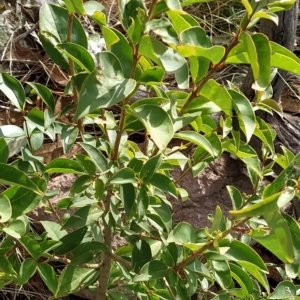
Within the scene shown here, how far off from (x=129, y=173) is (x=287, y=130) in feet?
3.99

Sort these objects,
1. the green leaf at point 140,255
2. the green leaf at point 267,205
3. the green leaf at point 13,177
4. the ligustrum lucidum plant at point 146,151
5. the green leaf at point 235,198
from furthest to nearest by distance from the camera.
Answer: the green leaf at point 235,198, the green leaf at point 140,255, the green leaf at point 13,177, the ligustrum lucidum plant at point 146,151, the green leaf at point 267,205

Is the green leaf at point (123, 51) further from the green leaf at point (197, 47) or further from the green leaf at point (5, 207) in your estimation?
the green leaf at point (5, 207)

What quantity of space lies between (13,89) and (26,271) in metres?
0.35

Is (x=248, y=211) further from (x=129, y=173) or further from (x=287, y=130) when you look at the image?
(x=287, y=130)

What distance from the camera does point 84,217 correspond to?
1.08m

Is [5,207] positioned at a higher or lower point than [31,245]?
higher

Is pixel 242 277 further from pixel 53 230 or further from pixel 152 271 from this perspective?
pixel 53 230

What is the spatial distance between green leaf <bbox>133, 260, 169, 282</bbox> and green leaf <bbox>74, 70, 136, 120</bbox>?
0.37 meters

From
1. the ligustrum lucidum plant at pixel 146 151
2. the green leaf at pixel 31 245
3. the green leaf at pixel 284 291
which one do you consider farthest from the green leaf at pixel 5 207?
the green leaf at pixel 284 291

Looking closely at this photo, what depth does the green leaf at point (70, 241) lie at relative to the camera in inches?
44.3

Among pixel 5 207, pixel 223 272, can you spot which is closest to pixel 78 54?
pixel 5 207

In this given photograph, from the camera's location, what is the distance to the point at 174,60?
80 cm

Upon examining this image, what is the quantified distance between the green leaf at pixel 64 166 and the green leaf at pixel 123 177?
5.3 inches

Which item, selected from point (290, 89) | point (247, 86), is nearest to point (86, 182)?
point (247, 86)
